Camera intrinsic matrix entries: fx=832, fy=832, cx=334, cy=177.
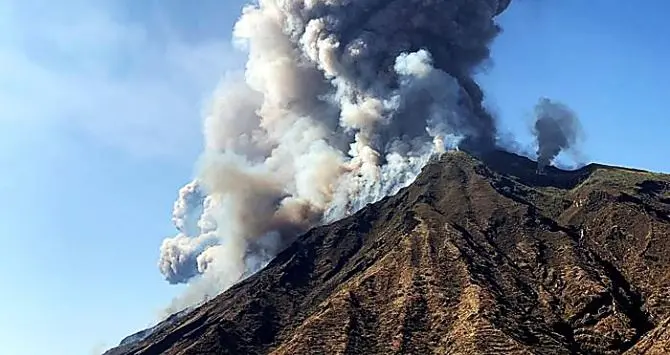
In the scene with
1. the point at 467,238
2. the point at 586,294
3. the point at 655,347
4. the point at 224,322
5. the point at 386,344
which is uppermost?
the point at 224,322

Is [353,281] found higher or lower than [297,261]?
lower

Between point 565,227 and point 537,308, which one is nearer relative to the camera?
point 537,308

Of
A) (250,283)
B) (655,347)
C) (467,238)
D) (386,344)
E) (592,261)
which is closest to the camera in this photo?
(655,347)

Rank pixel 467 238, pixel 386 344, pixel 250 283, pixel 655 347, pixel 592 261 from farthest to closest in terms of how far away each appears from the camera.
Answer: pixel 250 283, pixel 467 238, pixel 592 261, pixel 386 344, pixel 655 347

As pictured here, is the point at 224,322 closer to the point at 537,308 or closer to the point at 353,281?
the point at 353,281

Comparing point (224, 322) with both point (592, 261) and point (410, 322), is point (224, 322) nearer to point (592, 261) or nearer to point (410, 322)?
point (410, 322)

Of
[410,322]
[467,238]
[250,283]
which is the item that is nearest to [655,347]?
[410,322]

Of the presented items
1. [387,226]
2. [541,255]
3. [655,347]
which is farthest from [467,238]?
[655,347]
